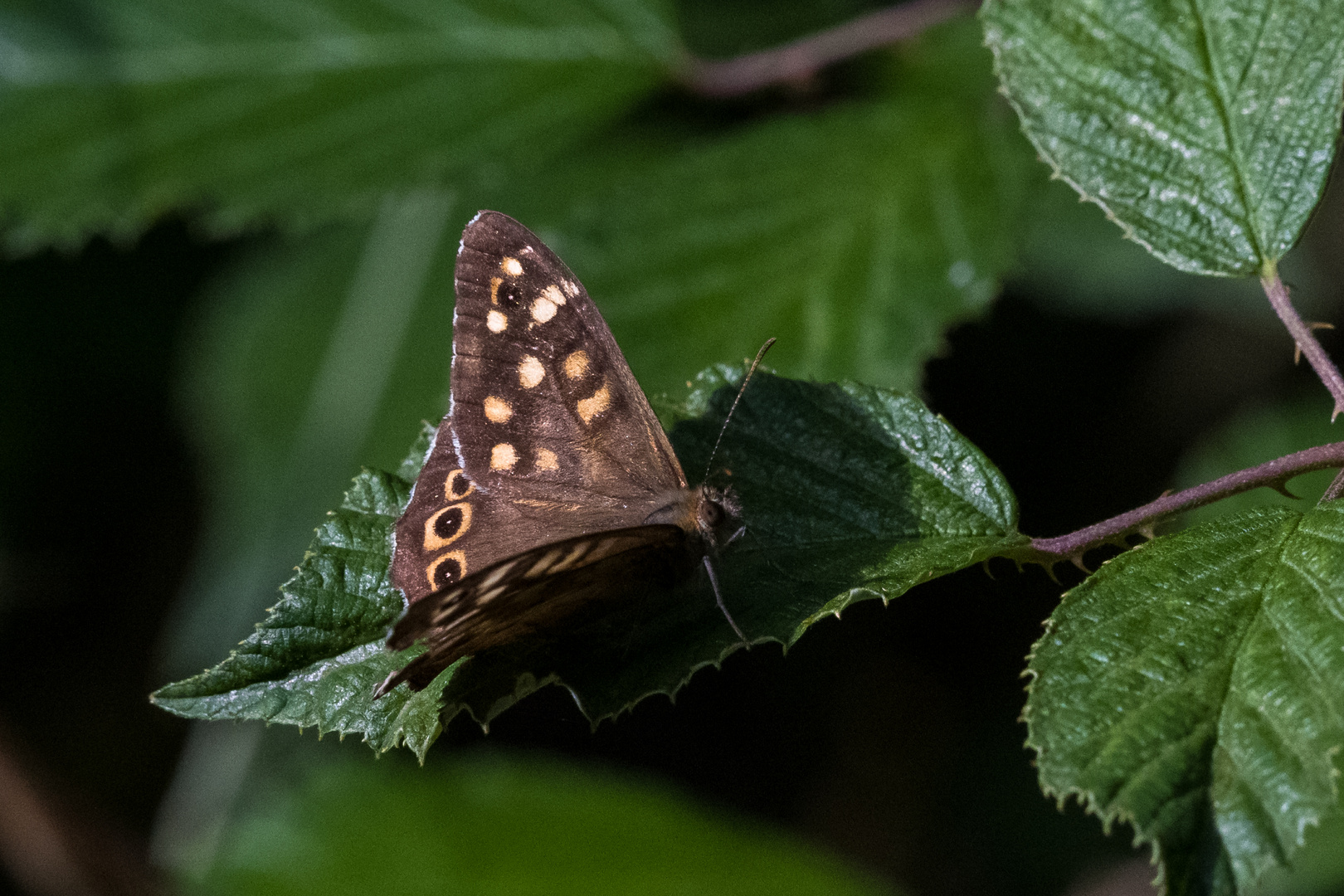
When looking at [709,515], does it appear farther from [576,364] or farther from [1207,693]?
[1207,693]

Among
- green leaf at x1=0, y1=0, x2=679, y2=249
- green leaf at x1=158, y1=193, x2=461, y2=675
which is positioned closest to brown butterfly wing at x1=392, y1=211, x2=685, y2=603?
green leaf at x1=158, y1=193, x2=461, y2=675

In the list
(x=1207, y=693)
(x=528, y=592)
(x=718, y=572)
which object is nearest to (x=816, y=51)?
(x=718, y=572)

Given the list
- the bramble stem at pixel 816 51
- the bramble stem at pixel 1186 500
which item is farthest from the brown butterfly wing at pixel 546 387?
the bramble stem at pixel 816 51

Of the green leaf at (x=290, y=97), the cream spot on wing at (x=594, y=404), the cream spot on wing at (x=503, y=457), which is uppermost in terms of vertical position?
the green leaf at (x=290, y=97)

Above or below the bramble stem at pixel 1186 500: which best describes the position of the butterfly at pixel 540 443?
above

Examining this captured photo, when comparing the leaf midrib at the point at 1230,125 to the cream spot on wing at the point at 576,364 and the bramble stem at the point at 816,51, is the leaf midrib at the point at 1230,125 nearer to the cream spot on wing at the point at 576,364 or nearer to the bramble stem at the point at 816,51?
the bramble stem at the point at 816,51

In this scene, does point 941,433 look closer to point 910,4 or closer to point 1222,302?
point 910,4

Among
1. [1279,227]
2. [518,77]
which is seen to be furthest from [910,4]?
[1279,227]
